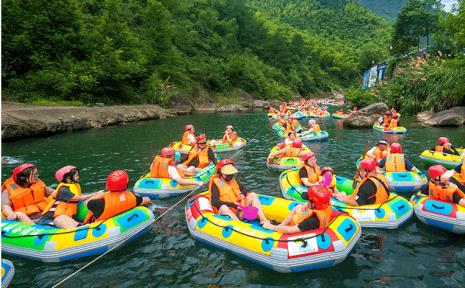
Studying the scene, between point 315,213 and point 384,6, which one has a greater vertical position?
point 384,6

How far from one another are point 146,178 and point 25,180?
3.21 meters

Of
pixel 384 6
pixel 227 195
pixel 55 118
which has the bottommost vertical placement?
pixel 227 195

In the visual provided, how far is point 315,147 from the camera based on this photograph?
625 inches

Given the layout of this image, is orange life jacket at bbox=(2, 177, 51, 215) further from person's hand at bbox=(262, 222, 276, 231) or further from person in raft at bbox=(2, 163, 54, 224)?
person's hand at bbox=(262, 222, 276, 231)

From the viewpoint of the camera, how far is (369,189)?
7.07 meters

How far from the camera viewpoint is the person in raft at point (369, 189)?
6984 mm

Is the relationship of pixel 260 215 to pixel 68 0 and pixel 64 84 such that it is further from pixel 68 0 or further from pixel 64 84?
pixel 68 0

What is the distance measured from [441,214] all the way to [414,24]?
4825 cm

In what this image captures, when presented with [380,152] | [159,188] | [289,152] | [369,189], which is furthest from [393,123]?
[159,188]

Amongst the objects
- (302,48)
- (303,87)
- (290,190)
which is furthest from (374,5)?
(290,190)

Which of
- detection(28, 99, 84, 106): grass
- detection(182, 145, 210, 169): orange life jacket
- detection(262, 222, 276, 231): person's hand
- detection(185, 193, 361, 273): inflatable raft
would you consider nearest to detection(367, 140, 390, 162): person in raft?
detection(182, 145, 210, 169): orange life jacket

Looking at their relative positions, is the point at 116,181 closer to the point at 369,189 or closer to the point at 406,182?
the point at 369,189

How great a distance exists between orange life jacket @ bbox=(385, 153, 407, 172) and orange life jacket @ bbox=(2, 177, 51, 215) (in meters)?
8.72

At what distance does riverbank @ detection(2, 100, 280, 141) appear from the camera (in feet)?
54.6
